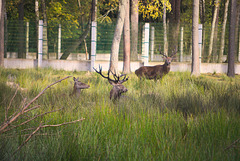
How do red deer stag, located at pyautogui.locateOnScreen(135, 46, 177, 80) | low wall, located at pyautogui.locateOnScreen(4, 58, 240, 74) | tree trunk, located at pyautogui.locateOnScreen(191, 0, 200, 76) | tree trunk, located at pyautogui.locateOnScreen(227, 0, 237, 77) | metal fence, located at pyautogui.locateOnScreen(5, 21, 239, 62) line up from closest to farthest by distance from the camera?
red deer stag, located at pyautogui.locateOnScreen(135, 46, 177, 80) → tree trunk, located at pyautogui.locateOnScreen(191, 0, 200, 76) → tree trunk, located at pyautogui.locateOnScreen(227, 0, 237, 77) → low wall, located at pyautogui.locateOnScreen(4, 58, 240, 74) → metal fence, located at pyautogui.locateOnScreen(5, 21, 239, 62)

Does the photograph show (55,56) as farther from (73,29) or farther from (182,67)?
(182,67)

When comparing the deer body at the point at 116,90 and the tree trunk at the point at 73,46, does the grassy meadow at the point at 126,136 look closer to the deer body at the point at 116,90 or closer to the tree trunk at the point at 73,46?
the deer body at the point at 116,90

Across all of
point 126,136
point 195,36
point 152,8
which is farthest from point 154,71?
point 126,136

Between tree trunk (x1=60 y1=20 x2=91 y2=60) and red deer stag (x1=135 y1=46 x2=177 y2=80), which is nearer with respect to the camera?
red deer stag (x1=135 y1=46 x2=177 y2=80)

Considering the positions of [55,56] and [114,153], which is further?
[55,56]

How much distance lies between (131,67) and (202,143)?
1362cm

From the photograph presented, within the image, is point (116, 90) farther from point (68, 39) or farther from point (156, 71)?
point (68, 39)

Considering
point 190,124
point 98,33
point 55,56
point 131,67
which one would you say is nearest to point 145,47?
point 131,67

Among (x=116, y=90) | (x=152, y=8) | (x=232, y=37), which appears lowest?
(x=116, y=90)

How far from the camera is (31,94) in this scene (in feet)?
24.5

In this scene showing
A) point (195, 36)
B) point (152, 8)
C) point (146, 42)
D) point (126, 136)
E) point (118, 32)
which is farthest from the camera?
point (146, 42)

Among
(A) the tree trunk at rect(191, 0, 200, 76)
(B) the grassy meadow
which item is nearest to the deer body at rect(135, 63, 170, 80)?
(B) the grassy meadow

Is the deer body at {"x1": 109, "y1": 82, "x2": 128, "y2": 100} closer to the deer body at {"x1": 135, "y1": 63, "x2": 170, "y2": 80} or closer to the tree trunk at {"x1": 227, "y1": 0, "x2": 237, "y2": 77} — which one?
the deer body at {"x1": 135, "y1": 63, "x2": 170, "y2": 80}

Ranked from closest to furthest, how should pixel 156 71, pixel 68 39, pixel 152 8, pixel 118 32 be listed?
pixel 156 71 < pixel 152 8 < pixel 118 32 < pixel 68 39
